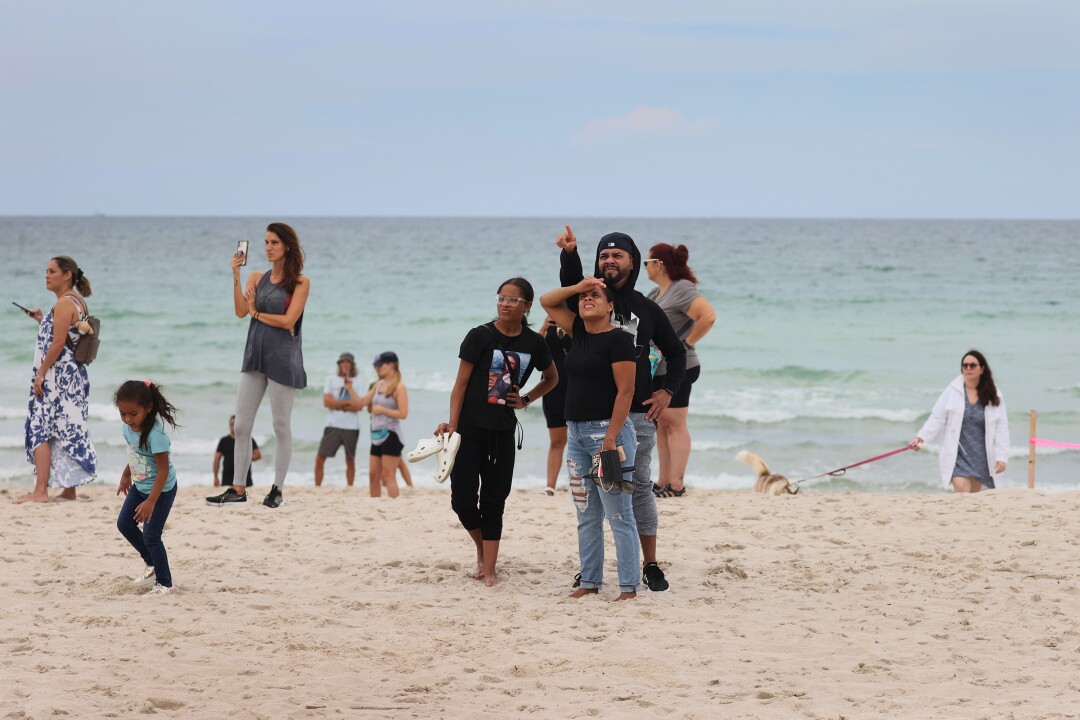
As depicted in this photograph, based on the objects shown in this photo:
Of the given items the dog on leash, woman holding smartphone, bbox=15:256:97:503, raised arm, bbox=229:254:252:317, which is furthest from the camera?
the dog on leash

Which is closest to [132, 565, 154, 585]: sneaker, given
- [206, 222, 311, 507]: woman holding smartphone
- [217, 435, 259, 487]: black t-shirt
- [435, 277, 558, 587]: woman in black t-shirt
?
[435, 277, 558, 587]: woman in black t-shirt

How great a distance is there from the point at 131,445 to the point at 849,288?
3455 centimetres

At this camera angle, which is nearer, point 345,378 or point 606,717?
point 606,717

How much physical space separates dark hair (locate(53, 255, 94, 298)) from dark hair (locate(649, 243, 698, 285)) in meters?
3.77

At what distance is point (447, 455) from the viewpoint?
546 centimetres

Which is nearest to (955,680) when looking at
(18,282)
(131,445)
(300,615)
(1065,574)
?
(1065,574)

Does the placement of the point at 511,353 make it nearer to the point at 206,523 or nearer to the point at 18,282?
the point at 206,523

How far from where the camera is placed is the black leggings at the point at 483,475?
566 centimetres

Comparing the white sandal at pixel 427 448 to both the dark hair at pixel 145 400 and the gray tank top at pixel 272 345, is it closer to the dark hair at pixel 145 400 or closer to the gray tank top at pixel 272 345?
the dark hair at pixel 145 400

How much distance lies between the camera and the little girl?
17.0ft

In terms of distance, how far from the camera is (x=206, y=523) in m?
7.23

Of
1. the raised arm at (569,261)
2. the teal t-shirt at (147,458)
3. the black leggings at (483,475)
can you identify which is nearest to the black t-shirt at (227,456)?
the teal t-shirt at (147,458)

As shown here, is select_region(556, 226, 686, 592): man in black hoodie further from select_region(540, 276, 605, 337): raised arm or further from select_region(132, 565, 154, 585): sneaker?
select_region(132, 565, 154, 585): sneaker

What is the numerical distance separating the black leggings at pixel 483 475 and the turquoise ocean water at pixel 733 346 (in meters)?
6.19
